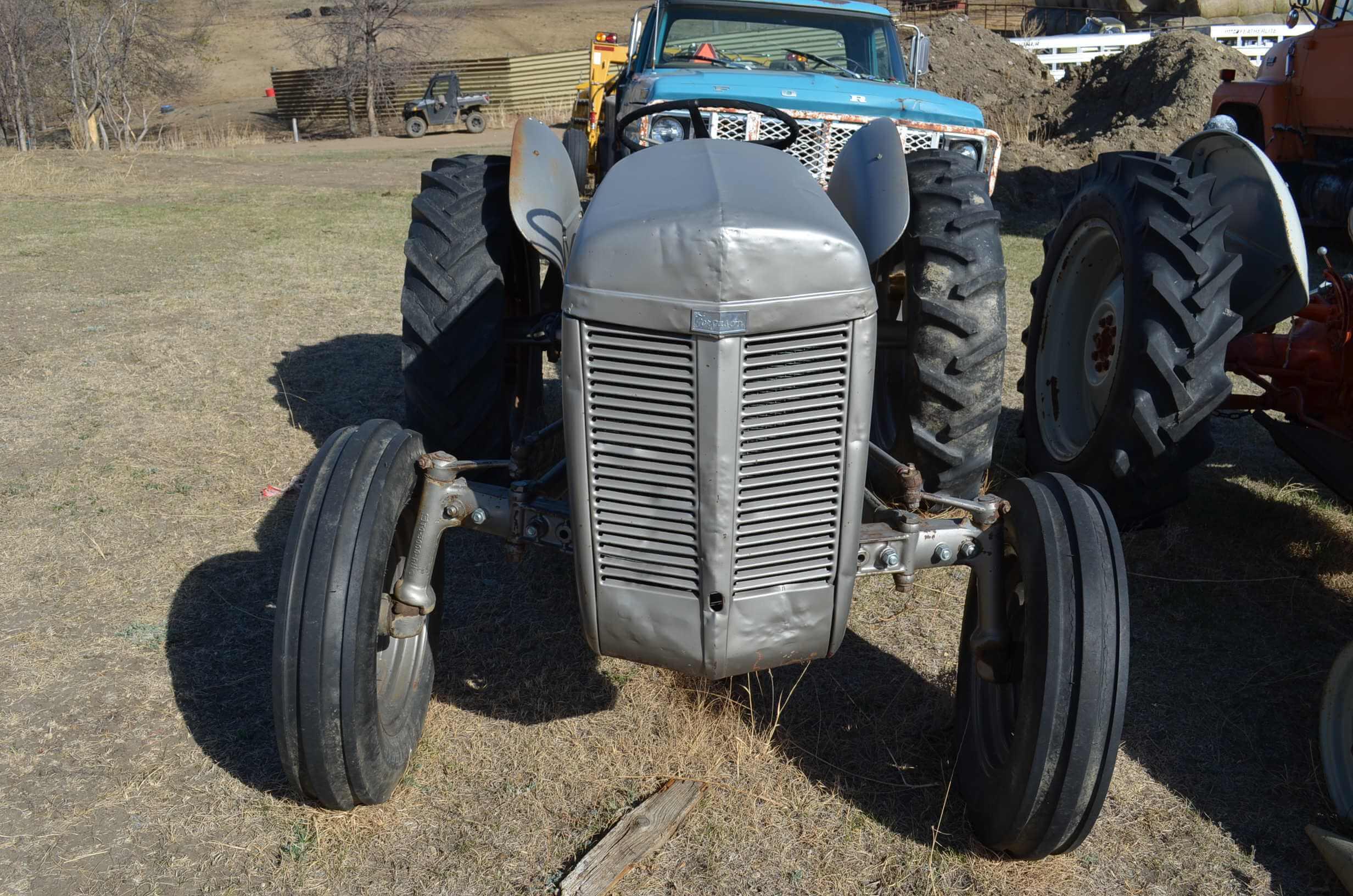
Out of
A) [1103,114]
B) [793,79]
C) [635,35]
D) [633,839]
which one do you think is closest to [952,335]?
[633,839]

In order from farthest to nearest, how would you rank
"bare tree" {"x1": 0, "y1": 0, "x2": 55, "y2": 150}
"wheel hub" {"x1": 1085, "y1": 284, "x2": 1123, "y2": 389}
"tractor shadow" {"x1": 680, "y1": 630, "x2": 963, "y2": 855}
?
"bare tree" {"x1": 0, "y1": 0, "x2": 55, "y2": 150}, "wheel hub" {"x1": 1085, "y1": 284, "x2": 1123, "y2": 389}, "tractor shadow" {"x1": 680, "y1": 630, "x2": 963, "y2": 855}

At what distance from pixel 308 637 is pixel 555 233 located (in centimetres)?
147

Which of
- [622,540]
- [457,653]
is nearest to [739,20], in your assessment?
[457,653]

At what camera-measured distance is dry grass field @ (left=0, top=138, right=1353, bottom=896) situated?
8.86 feet

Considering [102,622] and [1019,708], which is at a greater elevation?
[1019,708]

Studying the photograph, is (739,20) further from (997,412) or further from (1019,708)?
(1019,708)

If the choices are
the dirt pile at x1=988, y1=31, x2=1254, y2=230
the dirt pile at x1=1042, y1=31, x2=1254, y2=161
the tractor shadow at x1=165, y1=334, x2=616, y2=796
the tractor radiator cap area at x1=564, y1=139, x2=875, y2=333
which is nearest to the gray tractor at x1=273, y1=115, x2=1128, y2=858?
the tractor radiator cap area at x1=564, y1=139, x2=875, y2=333

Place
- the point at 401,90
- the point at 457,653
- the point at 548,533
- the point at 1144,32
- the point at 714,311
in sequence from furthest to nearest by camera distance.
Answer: the point at 401,90, the point at 1144,32, the point at 457,653, the point at 548,533, the point at 714,311

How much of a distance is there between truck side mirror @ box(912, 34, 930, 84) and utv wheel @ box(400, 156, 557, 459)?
3821 millimetres

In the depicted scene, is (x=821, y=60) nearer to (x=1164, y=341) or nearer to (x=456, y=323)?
(x=1164, y=341)

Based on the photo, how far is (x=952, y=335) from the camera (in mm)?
3586

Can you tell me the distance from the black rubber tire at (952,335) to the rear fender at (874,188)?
0.22m

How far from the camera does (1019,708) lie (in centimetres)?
255

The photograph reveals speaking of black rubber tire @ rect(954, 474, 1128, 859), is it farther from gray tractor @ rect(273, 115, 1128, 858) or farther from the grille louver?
the grille louver
